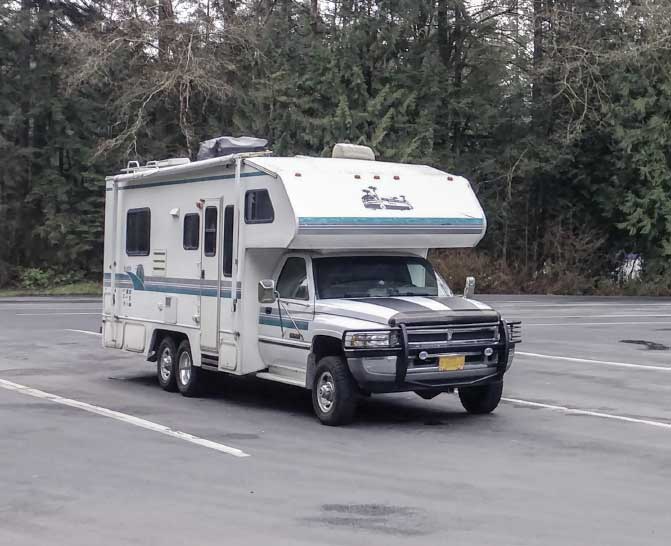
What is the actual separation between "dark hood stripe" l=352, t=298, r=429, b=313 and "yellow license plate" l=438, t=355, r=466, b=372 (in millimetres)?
587

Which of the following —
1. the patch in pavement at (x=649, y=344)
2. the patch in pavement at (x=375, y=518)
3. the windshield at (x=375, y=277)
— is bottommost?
the patch in pavement at (x=375, y=518)

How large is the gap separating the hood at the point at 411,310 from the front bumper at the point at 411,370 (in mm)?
308

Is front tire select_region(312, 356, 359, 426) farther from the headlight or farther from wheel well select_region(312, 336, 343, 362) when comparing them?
the headlight

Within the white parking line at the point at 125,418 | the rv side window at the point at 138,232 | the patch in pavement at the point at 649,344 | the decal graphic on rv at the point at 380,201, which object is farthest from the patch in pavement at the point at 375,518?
the patch in pavement at the point at 649,344

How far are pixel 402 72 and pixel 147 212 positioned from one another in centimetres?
2989

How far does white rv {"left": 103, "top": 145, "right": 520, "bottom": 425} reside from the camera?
1169 cm

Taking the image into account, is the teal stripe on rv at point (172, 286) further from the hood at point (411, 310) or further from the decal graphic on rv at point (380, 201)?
the decal graphic on rv at point (380, 201)

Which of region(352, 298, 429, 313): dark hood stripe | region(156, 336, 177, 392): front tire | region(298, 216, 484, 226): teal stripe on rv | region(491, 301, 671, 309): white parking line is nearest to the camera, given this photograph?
region(352, 298, 429, 313): dark hood stripe

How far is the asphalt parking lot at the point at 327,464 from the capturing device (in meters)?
7.56

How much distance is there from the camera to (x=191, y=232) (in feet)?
48.3

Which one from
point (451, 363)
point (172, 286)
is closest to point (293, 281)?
point (451, 363)

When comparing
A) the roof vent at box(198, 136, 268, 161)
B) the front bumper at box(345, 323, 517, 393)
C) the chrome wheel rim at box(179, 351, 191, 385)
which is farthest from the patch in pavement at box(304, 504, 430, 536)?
the roof vent at box(198, 136, 268, 161)

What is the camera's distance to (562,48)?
42281 millimetres

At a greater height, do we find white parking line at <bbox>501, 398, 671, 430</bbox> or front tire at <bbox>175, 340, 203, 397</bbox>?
front tire at <bbox>175, 340, 203, 397</bbox>
